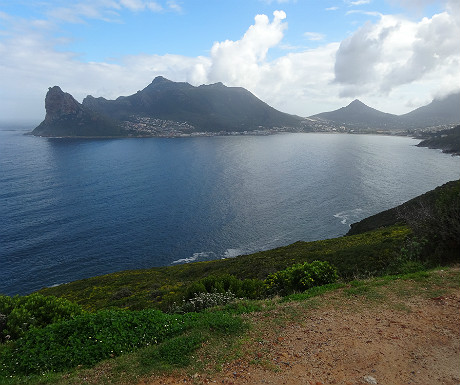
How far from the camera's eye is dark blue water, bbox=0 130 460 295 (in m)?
47.5

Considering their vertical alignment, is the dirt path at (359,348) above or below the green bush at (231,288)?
above

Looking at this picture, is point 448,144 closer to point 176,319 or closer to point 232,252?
point 232,252

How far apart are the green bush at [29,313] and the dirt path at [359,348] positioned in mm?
6342

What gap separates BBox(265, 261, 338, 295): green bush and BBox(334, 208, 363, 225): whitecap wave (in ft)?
164

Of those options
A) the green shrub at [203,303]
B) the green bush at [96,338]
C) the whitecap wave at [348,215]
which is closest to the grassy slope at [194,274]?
the green shrub at [203,303]

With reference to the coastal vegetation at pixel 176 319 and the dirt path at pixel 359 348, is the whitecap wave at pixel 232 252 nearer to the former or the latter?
the coastal vegetation at pixel 176 319

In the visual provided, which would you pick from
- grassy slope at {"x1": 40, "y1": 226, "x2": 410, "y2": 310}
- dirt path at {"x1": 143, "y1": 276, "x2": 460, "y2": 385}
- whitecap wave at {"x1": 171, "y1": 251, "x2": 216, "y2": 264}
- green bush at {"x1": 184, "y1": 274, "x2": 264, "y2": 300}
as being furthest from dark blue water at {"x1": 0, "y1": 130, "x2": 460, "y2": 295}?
dirt path at {"x1": 143, "y1": 276, "x2": 460, "y2": 385}

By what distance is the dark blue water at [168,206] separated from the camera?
4750 cm

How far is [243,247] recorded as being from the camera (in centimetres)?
5134

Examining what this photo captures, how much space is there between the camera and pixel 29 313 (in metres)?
10.7

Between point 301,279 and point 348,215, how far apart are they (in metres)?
56.3

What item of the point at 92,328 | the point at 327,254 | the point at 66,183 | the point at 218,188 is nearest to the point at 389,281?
the point at 92,328

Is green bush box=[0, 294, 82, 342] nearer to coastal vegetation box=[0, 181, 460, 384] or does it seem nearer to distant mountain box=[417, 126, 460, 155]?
coastal vegetation box=[0, 181, 460, 384]

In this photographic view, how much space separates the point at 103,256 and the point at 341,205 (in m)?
55.4
